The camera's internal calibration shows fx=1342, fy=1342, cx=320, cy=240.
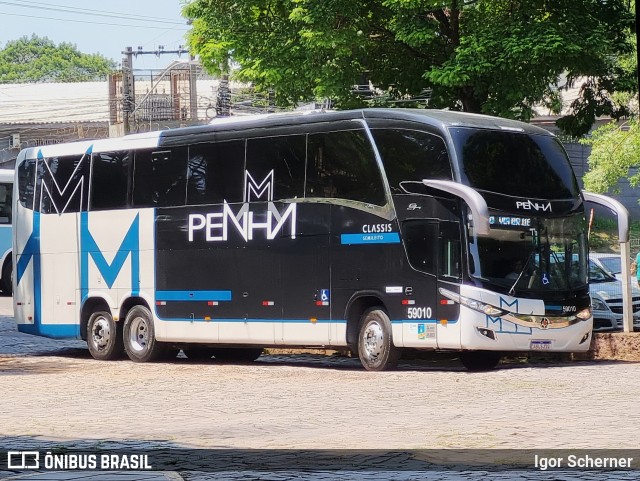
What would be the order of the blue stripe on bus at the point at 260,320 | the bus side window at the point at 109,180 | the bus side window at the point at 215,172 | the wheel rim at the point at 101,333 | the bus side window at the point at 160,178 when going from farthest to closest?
the wheel rim at the point at 101,333 → the bus side window at the point at 109,180 → the bus side window at the point at 160,178 → the bus side window at the point at 215,172 → the blue stripe on bus at the point at 260,320

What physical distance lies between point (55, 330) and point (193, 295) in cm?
392

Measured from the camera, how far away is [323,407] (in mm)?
14883

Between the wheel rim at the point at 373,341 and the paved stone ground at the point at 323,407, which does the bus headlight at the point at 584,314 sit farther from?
the wheel rim at the point at 373,341

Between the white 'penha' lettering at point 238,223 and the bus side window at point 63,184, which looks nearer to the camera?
the white 'penha' lettering at point 238,223

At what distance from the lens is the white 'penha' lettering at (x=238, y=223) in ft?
71.0

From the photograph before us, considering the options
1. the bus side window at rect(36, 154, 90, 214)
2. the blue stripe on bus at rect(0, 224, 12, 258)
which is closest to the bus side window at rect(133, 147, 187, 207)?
the bus side window at rect(36, 154, 90, 214)

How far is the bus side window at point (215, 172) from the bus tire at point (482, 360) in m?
4.71

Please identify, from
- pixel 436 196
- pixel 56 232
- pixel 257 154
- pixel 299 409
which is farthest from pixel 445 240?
pixel 56 232

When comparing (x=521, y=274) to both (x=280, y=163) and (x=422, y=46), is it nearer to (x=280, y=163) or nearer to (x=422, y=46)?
(x=280, y=163)

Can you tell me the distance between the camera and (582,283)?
20.3m

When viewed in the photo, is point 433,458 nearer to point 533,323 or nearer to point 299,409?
point 299,409

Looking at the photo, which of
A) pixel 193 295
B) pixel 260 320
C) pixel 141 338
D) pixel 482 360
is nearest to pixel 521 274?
pixel 482 360

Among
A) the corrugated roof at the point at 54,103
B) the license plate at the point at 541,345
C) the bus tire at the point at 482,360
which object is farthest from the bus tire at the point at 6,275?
the corrugated roof at the point at 54,103

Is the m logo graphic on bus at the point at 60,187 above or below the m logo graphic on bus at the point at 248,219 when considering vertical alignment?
above
